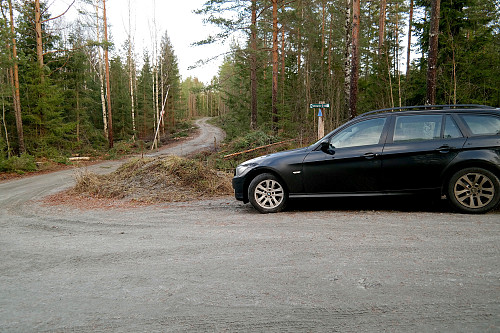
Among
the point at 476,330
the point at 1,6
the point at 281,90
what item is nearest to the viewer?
the point at 476,330

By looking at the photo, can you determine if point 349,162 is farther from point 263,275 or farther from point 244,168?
point 263,275

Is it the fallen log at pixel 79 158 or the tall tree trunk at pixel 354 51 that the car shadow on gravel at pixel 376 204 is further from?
the fallen log at pixel 79 158

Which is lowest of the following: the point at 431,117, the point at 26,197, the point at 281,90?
the point at 26,197

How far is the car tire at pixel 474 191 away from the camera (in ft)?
17.5

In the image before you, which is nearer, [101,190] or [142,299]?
[142,299]

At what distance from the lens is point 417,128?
19.2 ft

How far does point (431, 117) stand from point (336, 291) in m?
4.36

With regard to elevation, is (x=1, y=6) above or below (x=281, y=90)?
above

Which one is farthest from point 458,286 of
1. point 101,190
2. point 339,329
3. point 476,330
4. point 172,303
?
point 101,190

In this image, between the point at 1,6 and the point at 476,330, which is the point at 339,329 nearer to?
the point at 476,330

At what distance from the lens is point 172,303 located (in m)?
2.87

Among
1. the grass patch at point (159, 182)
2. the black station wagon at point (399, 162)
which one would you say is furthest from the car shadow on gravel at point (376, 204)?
the grass patch at point (159, 182)

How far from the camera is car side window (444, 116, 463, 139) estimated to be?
564cm

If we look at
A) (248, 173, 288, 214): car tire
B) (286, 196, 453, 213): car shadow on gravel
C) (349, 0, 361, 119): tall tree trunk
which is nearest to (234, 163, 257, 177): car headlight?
(248, 173, 288, 214): car tire
